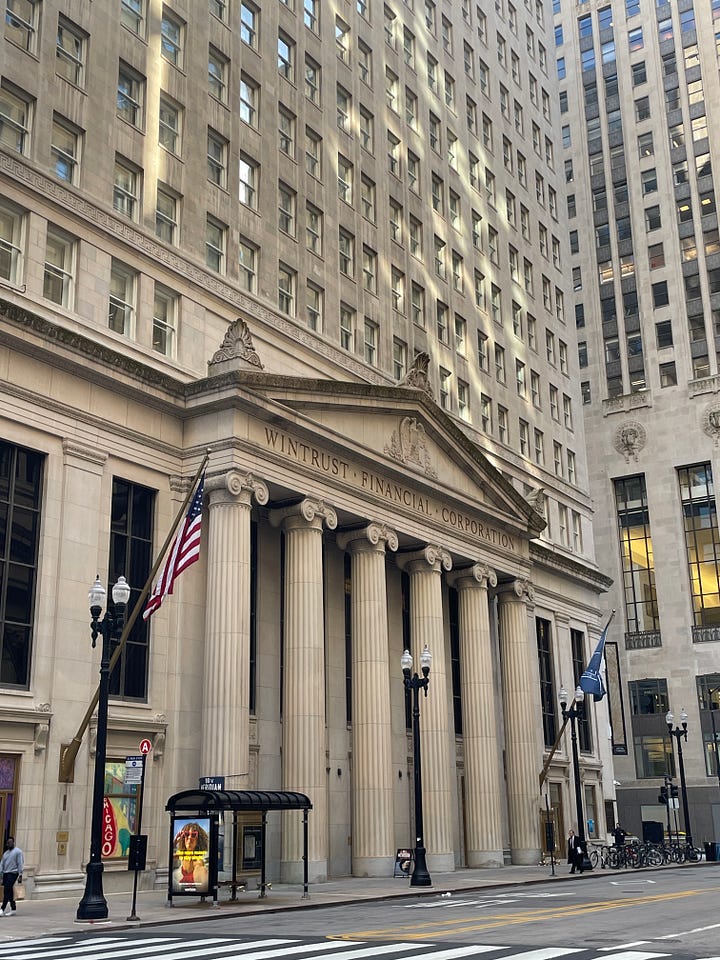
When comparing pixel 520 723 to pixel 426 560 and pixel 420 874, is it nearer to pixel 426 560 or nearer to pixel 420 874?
pixel 426 560

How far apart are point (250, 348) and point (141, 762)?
15.7 m

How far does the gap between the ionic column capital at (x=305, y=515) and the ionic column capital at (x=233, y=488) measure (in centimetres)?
277

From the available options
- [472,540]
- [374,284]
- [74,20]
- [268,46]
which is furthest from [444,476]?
[74,20]

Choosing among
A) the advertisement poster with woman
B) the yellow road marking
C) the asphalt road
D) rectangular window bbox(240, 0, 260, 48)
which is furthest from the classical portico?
rectangular window bbox(240, 0, 260, 48)

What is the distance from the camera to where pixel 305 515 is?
3641cm

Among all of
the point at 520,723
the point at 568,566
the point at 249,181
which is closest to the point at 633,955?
the point at 249,181

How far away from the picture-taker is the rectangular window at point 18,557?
28031 millimetres

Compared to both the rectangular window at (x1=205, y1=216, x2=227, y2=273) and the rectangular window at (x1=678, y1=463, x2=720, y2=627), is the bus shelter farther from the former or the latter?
the rectangular window at (x1=678, y1=463, x2=720, y2=627)

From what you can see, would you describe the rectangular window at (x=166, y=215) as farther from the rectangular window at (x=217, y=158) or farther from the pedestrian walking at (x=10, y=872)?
the pedestrian walking at (x=10, y=872)

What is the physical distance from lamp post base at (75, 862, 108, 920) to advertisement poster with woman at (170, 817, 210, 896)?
3300mm

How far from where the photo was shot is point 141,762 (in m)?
23.8

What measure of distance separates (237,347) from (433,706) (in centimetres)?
1728

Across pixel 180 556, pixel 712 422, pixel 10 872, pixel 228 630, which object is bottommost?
pixel 10 872

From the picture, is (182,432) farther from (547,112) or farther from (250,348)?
(547,112)
